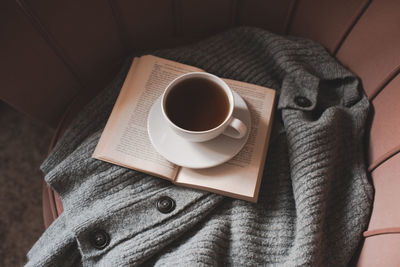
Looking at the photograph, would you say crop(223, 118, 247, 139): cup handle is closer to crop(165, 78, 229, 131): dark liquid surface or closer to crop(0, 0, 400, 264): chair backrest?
crop(165, 78, 229, 131): dark liquid surface

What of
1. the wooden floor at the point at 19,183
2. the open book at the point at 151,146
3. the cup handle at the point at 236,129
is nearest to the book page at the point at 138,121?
the open book at the point at 151,146

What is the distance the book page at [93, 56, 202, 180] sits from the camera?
56 cm

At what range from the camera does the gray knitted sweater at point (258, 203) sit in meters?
0.51

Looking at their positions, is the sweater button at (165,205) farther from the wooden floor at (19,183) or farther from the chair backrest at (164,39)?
the wooden floor at (19,183)

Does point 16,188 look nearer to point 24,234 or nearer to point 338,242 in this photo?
point 24,234

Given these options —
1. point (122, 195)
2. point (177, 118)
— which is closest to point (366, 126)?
point (177, 118)

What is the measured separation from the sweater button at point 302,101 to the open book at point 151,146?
0.15 feet

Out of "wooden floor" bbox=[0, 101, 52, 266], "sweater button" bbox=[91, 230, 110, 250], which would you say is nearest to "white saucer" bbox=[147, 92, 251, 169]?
"sweater button" bbox=[91, 230, 110, 250]

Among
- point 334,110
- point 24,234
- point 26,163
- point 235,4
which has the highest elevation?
point 235,4

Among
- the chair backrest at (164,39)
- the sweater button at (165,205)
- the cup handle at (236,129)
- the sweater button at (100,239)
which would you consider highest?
the chair backrest at (164,39)

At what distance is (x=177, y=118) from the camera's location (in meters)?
0.54

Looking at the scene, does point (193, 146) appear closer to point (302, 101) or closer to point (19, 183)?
point (302, 101)

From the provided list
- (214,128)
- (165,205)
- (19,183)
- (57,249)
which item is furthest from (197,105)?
(19,183)

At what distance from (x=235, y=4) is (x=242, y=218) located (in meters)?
0.42
